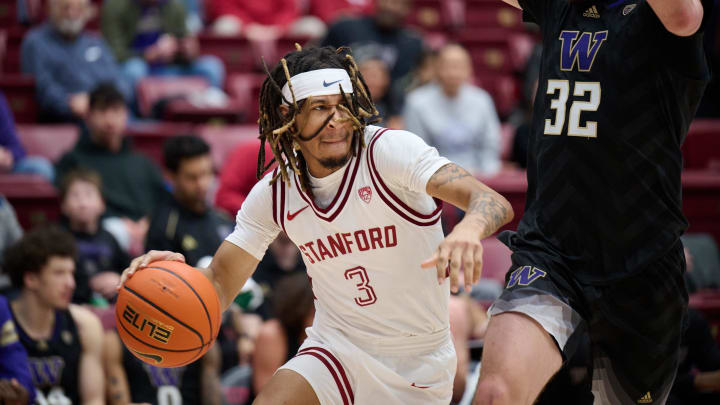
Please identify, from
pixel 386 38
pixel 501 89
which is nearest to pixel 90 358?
pixel 386 38

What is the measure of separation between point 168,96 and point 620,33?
6.47 metres

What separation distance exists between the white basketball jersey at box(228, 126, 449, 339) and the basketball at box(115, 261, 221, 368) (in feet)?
1.39

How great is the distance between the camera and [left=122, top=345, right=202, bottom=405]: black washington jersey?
5465 millimetres

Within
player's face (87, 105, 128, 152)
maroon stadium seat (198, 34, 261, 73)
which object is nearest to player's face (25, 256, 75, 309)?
player's face (87, 105, 128, 152)

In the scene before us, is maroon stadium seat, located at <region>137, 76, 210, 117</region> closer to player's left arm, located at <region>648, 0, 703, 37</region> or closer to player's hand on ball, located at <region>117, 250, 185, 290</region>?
player's hand on ball, located at <region>117, 250, 185, 290</region>

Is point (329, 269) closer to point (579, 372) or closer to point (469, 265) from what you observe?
point (469, 265)

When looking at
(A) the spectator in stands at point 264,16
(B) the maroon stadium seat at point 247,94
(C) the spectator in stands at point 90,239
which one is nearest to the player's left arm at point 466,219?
(C) the spectator in stands at point 90,239

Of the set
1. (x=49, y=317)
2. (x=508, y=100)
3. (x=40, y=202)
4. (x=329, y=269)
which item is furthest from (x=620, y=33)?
(x=508, y=100)

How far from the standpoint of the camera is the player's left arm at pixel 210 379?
5.39 meters

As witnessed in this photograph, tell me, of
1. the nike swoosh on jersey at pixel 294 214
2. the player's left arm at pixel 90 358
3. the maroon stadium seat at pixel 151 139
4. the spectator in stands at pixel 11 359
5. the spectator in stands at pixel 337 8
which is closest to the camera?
the nike swoosh on jersey at pixel 294 214

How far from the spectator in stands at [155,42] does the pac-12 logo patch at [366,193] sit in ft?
21.3

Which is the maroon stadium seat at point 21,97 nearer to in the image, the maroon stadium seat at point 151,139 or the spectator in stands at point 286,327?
the maroon stadium seat at point 151,139

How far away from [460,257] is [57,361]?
3349 millimetres

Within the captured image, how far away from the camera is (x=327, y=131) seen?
332 cm
